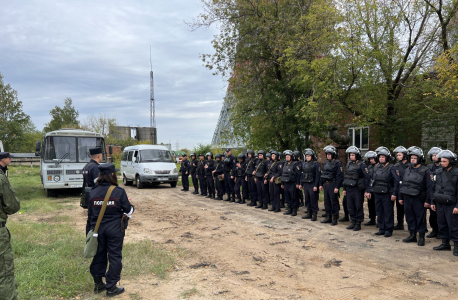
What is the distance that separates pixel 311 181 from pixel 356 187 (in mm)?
1394

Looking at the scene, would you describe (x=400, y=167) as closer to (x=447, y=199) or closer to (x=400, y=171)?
(x=400, y=171)

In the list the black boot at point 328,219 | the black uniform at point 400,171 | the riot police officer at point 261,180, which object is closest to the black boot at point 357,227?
the black boot at point 328,219

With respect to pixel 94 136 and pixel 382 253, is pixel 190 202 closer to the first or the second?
pixel 94 136

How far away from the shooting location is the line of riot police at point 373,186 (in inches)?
250

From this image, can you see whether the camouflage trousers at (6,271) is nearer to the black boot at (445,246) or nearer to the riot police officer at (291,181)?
the black boot at (445,246)

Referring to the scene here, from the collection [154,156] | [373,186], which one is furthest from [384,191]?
[154,156]

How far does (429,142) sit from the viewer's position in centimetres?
1558

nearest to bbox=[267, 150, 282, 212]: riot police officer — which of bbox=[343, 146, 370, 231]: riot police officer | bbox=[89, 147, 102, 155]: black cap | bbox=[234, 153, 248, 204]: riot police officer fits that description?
bbox=[234, 153, 248, 204]: riot police officer

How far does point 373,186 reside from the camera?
771cm

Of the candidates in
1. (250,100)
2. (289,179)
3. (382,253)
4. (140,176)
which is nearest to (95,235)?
(382,253)

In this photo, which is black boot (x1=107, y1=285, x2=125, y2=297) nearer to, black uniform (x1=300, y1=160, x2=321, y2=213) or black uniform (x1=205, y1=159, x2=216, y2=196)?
black uniform (x1=300, y1=160, x2=321, y2=213)

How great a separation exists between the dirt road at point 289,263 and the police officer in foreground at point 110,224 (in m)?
0.43

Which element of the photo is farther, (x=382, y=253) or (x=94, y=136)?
(x=94, y=136)

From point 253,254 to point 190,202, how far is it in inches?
271
